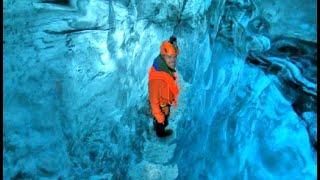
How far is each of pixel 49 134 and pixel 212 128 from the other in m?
0.70

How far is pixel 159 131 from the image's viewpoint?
2.05 metres

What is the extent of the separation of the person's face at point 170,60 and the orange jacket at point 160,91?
4 centimetres

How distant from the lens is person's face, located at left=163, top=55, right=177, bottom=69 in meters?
1.99

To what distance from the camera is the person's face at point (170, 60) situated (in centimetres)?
199

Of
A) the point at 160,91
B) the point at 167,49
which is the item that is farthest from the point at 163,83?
the point at 167,49

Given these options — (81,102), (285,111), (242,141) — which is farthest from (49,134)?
(285,111)

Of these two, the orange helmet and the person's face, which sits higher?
the orange helmet

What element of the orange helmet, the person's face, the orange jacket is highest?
the orange helmet

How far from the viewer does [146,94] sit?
2.00 meters

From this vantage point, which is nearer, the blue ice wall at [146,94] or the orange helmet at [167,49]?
the blue ice wall at [146,94]

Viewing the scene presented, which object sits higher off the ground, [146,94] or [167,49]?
[167,49]

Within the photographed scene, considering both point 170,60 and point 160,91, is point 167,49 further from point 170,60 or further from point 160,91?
point 160,91

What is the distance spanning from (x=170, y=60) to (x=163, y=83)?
0.35 feet

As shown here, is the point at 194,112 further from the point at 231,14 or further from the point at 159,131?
the point at 231,14
